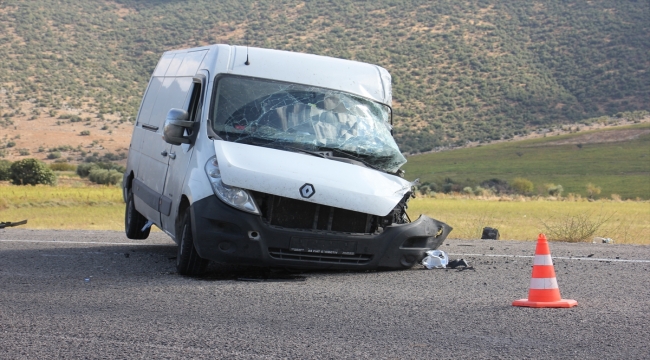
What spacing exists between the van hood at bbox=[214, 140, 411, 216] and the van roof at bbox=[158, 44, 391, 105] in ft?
3.68

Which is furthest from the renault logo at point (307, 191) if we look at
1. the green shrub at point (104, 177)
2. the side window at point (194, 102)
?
the green shrub at point (104, 177)

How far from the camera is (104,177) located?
5659 cm

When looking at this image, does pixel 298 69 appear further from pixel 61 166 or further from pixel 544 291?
pixel 61 166

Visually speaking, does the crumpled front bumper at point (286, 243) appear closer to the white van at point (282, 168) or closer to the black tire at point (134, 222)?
the white van at point (282, 168)

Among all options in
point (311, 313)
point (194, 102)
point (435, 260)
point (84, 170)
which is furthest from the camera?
point (84, 170)

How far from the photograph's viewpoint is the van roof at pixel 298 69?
31.2 feet

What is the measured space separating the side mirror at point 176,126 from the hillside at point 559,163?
60.6 meters

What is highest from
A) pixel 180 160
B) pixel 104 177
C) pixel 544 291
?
pixel 180 160

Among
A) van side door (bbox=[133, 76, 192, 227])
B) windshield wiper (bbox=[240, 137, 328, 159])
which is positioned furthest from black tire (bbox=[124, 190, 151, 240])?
windshield wiper (bbox=[240, 137, 328, 159])

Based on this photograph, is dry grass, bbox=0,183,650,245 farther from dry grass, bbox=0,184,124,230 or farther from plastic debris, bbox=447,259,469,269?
plastic debris, bbox=447,259,469,269

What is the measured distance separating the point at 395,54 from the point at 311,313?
90157 mm

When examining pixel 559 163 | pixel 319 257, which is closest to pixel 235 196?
pixel 319 257

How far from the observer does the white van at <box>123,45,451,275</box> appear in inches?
323

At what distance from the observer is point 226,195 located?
817cm
